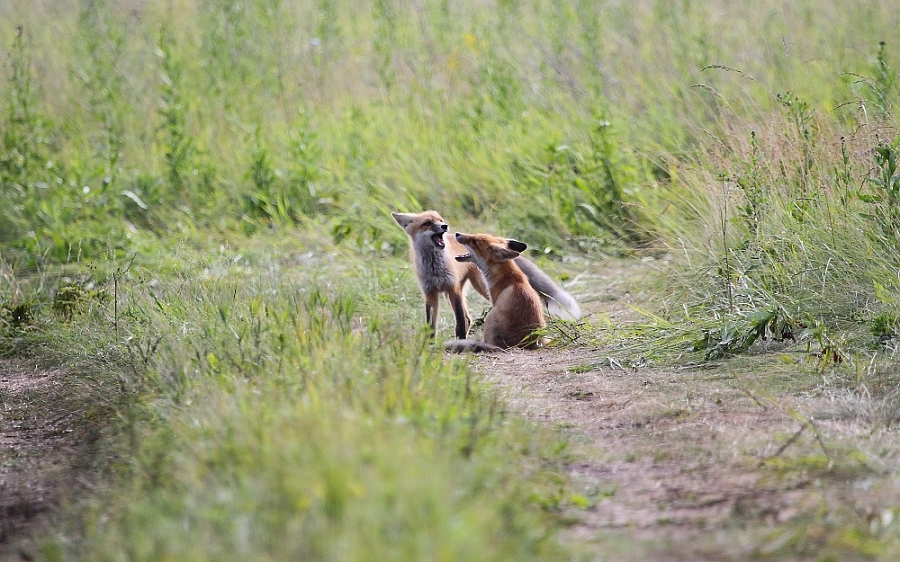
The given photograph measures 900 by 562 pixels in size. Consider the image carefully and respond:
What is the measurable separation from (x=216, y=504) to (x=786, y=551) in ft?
5.15

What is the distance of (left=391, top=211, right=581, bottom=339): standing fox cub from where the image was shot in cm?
643

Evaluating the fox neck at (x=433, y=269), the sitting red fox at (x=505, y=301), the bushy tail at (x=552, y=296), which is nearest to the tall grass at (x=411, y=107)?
the bushy tail at (x=552, y=296)

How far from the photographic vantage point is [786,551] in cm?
285

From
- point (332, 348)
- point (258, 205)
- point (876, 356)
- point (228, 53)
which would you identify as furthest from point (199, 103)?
point (876, 356)

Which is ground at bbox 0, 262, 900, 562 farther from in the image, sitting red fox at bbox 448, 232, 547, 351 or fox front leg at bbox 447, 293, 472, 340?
fox front leg at bbox 447, 293, 472, 340

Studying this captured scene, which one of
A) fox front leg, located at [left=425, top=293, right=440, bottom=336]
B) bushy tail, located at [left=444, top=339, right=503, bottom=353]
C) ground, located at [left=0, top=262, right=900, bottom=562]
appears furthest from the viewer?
fox front leg, located at [left=425, top=293, right=440, bottom=336]

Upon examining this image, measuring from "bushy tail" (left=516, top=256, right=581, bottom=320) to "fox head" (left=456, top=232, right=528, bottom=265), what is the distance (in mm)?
312

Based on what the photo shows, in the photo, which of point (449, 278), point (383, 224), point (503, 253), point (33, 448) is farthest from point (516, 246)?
point (33, 448)

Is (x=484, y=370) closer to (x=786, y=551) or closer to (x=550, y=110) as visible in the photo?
(x=786, y=551)

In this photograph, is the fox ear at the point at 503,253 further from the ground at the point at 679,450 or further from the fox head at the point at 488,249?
the ground at the point at 679,450

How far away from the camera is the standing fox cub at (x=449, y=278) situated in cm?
643

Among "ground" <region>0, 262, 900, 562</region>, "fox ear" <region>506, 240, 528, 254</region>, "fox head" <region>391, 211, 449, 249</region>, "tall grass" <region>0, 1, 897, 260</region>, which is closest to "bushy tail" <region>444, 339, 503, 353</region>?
"ground" <region>0, 262, 900, 562</region>

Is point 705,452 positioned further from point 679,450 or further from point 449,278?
point 449,278

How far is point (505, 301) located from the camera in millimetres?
6105
